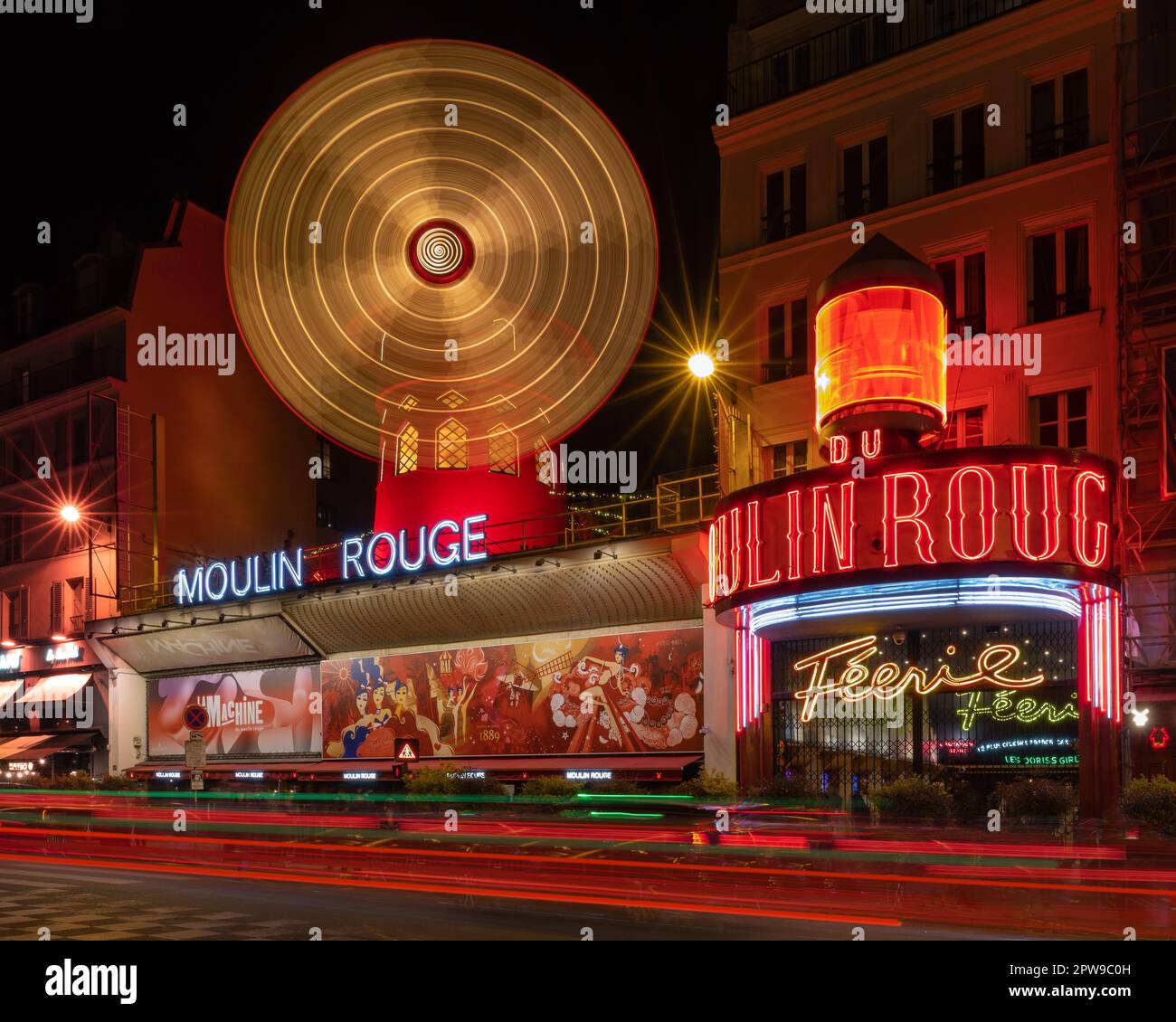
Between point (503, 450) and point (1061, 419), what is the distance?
1744 centimetres

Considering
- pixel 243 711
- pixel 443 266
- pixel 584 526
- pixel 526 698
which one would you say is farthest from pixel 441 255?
pixel 243 711

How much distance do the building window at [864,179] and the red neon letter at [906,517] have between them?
Result: 26.7 ft

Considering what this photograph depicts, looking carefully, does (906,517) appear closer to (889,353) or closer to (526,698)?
(889,353)

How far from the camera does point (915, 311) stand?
83.1ft

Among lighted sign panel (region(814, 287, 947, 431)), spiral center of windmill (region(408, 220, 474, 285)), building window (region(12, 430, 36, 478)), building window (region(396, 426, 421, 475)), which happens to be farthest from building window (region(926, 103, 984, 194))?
building window (region(12, 430, 36, 478))

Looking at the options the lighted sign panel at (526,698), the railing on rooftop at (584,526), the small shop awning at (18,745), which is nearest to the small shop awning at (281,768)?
the lighted sign panel at (526,698)

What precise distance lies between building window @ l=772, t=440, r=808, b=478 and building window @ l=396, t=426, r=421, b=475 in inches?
506

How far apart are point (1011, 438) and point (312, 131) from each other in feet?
70.3

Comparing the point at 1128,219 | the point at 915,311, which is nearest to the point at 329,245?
the point at 915,311

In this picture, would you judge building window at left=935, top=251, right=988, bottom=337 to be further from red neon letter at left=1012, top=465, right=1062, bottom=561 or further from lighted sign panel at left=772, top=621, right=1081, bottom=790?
lighted sign panel at left=772, top=621, right=1081, bottom=790

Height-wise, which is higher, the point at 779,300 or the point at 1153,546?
the point at 779,300

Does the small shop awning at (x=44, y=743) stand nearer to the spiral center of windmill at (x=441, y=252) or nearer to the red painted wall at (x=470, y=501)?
the red painted wall at (x=470, y=501)

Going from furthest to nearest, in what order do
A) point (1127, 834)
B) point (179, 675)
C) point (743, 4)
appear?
point (179, 675) < point (743, 4) < point (1127, 834)

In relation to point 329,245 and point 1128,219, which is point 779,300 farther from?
point 329,245
